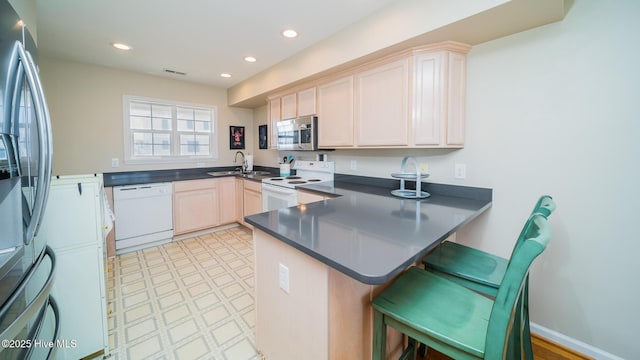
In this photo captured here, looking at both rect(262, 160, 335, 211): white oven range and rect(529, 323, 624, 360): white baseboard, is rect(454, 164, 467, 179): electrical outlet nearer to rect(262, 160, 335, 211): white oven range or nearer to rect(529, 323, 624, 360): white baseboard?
rect(529, 323, 624, 360): white baseboard

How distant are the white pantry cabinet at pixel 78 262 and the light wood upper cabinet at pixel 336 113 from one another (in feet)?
6.76

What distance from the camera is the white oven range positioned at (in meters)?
2.98

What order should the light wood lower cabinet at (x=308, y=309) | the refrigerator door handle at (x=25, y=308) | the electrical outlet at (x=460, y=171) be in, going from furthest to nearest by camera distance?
the electrical outlet at (x=460, y=171) < the light wood lower cabinet at (x=308, y=309) < the refrigerator door handle at (x=25, y=308)

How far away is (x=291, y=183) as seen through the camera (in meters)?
3.09

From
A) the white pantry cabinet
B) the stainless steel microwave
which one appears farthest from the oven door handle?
the white pantry cabinet

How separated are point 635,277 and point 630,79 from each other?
Answer: 45.4 inches

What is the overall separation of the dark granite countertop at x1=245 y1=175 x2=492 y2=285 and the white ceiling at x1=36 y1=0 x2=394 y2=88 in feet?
5.24

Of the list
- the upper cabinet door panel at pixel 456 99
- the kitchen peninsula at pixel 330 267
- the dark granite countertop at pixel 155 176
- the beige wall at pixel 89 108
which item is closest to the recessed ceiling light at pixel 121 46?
the beige wall at pixel 89 108

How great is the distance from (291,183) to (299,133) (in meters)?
0.66

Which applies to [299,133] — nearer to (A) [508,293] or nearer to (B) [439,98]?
(B) [439,98]

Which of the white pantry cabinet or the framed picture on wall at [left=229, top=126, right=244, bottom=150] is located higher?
the framed picture on wall at [left=229, top=126, right=244, bottom=150]

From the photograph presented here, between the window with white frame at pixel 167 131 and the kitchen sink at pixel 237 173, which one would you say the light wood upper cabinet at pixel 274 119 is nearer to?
the kitchen sink at pixel 237 173

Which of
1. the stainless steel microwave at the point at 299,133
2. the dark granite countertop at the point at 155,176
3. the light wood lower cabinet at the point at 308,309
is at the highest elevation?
the stainless steel microwave at the point at 299,133

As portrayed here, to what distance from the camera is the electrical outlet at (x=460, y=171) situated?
6.95 ft
